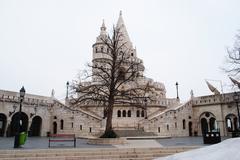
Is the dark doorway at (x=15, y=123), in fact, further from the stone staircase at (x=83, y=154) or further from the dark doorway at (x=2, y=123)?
the stone staircase at (x=83, y=154)

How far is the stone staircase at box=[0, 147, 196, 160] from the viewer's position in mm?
10345

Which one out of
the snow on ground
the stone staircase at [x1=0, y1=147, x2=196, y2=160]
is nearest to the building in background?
the stone staircase at [x1=0, y1=147, x2=196, y2=160]

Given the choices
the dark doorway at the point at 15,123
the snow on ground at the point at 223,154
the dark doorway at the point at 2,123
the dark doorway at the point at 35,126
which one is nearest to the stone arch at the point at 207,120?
the dark doorway at the point at 35,126

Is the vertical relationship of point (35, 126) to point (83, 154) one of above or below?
above

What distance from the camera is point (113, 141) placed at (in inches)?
654

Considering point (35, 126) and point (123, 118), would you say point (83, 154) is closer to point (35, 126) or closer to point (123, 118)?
point (123, 118)

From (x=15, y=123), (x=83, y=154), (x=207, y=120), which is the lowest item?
(x=83, y=154)

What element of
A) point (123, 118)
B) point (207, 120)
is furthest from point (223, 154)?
point (207, 120)

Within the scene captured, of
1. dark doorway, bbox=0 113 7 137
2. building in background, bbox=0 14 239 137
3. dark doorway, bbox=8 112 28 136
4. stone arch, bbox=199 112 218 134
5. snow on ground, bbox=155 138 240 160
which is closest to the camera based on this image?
snow on ground, bbox=155 138 240 160

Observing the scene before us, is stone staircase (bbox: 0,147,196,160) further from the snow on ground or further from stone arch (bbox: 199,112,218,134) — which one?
stone arch (bbox: 199,112,218,134)

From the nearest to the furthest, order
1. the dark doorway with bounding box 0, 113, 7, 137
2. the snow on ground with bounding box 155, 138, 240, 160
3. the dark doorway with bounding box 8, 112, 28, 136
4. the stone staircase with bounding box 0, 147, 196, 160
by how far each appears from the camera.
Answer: the snow on ground with bounding box 155, 138, 240, 160
the stone staircase with bounding box 0, 147, 196, 160
the dark doorway with bounding box 0, 113, 7, 137
the dark doorway with bounding box 8, 112, 28, 136

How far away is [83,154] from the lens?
36.9 ft

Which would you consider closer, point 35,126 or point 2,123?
point 2,123

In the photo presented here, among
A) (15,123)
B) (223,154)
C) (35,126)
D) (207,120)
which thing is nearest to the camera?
(223,154)
